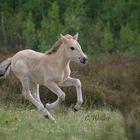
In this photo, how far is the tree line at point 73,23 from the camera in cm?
3522

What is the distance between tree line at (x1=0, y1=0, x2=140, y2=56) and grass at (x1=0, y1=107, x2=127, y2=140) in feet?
68.3

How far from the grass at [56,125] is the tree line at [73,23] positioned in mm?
20813

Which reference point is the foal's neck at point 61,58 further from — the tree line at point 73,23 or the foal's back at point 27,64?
the tree line at point 73,23

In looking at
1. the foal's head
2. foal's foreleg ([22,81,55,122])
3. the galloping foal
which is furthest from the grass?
the foal's head

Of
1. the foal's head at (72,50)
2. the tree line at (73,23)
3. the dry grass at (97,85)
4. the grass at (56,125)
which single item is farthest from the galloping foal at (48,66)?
the tree line at (73,23)

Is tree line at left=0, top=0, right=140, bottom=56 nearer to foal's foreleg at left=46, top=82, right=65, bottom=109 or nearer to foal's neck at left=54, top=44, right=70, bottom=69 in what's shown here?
foal's neck at left=54, top=44, right=70, bottom=69

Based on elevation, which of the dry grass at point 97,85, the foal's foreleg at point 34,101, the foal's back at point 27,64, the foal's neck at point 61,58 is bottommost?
the dry grass at point 97,85

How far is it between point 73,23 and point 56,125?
2506 cm

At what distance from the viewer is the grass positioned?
8867 millimetres

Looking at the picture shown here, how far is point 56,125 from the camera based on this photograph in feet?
33.4

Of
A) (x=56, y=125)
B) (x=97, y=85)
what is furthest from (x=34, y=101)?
(x=97, y=85)

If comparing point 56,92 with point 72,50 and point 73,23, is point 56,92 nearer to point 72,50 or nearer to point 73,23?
point 72,50

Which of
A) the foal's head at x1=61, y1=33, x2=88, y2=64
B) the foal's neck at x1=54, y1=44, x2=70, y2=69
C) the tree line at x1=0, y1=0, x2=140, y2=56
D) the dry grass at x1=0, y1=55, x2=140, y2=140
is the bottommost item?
the tree line at x1=0, y1=0, x2=140, y2=56

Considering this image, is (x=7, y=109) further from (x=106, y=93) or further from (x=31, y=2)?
(x=31, y=2)
